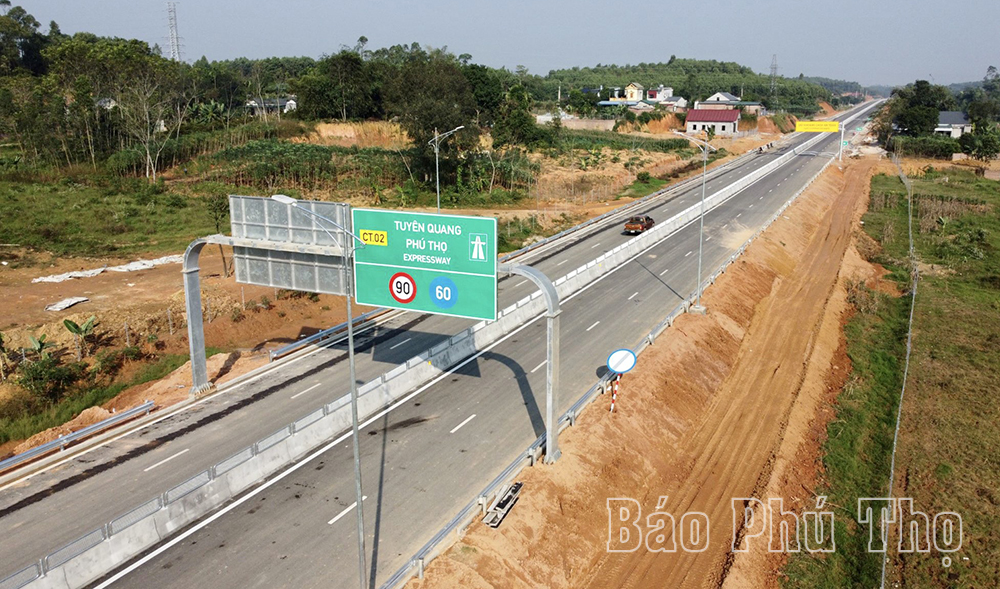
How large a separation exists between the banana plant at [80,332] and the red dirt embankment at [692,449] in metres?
24.7

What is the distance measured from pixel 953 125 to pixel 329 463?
145603 mm

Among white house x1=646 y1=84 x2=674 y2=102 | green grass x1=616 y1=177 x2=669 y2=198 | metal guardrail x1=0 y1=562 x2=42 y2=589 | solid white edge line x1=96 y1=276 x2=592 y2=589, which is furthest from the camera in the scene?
white house x1=646 y1=84 x2=674 y2=102

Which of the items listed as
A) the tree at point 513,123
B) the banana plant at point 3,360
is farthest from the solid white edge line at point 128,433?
the tree at point 513,123

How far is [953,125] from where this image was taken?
435 ft

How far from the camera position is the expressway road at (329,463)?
19.2m

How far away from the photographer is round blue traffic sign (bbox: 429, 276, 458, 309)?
23297 mm

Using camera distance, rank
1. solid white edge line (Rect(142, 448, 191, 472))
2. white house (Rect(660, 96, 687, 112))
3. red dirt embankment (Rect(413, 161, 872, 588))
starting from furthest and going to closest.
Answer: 1. white house (Rect(660, 96, 687, 112))
2. solid white edge line (Rect(142, 448, 191, 472))
3. red dirt embankment (Rect(413, 161, 872, 588))

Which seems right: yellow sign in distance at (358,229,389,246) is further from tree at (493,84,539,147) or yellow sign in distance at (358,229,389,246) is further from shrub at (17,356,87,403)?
tree at (493,84,539,147)

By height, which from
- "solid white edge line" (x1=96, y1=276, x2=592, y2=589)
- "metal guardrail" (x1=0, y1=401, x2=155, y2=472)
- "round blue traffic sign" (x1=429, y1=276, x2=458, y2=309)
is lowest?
"solid white edge line" (x1=96, y1=276, x2=592, y2=589)

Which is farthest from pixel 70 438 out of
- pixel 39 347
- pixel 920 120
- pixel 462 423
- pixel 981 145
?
pixel 920 120

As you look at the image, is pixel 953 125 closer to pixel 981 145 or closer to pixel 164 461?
pixel 981 145

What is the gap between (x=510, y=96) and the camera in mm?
99500

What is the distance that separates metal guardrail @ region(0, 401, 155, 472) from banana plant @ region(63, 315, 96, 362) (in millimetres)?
10284

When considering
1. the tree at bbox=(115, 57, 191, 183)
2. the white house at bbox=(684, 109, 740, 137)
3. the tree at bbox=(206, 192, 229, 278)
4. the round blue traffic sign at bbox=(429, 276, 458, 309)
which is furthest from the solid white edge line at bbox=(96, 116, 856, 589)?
the white house at bbox=(684, 109, 740, 137)
